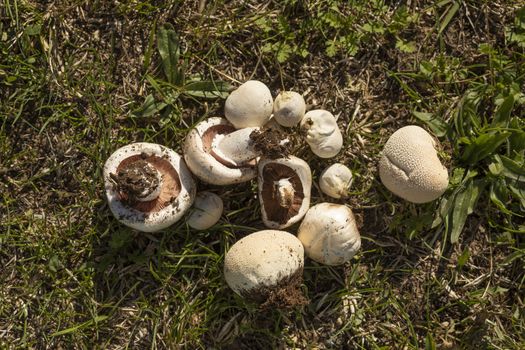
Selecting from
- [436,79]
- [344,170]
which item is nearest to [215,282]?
[344,170]

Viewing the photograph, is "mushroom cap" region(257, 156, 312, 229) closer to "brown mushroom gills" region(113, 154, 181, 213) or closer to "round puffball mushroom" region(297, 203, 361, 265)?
"round puffball mushroom" region(297, 203, 361, 265)

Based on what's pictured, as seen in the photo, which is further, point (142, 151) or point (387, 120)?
point (387, 120)

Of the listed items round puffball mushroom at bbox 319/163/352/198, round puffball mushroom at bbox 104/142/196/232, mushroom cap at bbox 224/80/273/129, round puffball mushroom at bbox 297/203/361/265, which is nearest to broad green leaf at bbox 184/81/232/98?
mushroom cap at bbox 224/80/273/129

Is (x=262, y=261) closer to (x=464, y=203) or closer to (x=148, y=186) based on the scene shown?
(x=148, y=186)

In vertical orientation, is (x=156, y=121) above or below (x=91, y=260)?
above

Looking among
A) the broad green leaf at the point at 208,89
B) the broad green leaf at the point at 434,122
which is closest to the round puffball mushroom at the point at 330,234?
the broad green leaf at the point at 434,122

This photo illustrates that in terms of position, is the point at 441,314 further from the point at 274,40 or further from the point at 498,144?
the point at 274,40
